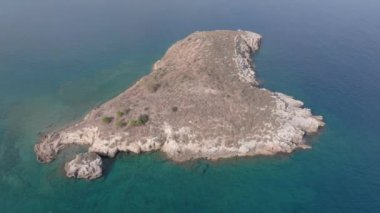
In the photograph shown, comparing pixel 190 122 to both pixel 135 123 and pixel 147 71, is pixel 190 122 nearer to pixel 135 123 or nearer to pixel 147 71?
pixel 135 123

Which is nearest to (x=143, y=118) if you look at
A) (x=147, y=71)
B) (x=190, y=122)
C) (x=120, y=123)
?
(x=120, y=123)

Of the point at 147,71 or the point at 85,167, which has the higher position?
the point at 147,71

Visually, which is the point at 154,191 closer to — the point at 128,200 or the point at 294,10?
the point at 128,200

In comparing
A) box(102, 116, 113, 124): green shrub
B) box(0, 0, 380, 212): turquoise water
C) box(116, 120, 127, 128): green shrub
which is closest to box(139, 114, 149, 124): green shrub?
box(116, 120, 127, 128): green shrub

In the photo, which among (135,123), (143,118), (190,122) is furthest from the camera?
(143,118)

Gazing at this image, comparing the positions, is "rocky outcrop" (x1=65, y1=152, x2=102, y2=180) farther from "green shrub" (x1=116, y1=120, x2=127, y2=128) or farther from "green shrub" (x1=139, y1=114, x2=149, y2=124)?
"green shrub" (x1=139, y1=114, x2=149, y2=124)

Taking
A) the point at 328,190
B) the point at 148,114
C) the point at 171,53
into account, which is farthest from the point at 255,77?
the point at 328,190
